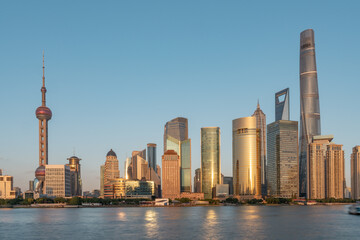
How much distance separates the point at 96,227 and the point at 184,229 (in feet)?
113

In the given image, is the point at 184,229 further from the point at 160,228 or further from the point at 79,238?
the point at 79,238

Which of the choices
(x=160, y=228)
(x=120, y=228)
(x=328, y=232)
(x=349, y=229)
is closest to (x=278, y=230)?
(x=328, y=232)

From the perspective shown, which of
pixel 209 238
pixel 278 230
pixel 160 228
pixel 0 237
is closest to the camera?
pixel 209 238

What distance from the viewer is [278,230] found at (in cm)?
14612

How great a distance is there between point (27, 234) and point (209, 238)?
60.5m

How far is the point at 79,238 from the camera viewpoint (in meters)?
130

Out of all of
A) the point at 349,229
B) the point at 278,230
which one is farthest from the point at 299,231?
the point at 349,229

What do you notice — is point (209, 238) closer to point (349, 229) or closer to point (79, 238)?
point (79, 238)

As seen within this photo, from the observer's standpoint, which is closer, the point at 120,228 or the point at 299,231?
the point at 299,231

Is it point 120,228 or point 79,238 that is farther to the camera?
point 120,228

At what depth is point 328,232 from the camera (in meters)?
140

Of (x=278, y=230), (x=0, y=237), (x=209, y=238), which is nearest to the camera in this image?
(x=209, y=238)

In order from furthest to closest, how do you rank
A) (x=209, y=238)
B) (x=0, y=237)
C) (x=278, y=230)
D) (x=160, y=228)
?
(x=160, y=228) → (x=278, y=230) → (x=0, y=237) → (x=209, y=238)

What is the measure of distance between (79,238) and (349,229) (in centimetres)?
8971
